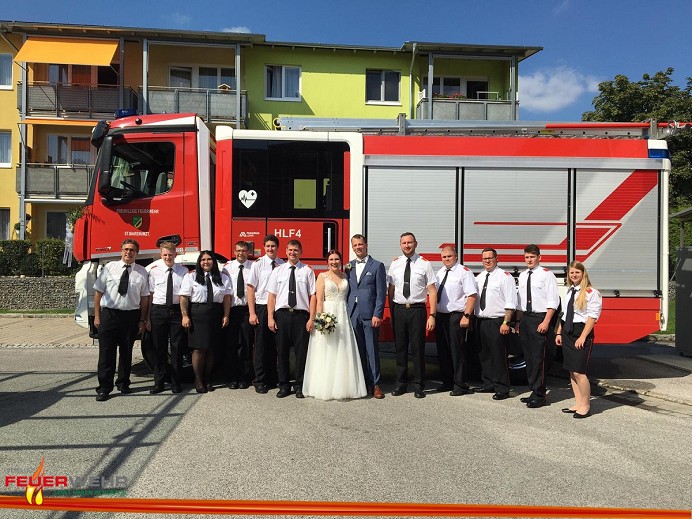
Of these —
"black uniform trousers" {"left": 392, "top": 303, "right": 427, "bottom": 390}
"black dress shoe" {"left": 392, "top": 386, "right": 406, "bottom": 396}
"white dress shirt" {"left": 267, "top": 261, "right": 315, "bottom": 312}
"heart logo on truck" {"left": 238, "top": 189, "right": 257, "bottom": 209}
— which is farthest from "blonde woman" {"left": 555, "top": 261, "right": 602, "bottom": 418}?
"heart logo on truck" {"left": 238, "top": 189, "right": 257, "bottom": 209}

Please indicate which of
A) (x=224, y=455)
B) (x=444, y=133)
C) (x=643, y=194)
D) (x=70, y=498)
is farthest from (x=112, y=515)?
(x=643, y=194)

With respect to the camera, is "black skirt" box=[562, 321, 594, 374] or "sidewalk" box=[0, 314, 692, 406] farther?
"sidewalk" box=[0, 314, 692, 406]

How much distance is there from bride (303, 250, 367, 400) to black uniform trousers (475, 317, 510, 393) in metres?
1.50

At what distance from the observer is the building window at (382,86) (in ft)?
71.2

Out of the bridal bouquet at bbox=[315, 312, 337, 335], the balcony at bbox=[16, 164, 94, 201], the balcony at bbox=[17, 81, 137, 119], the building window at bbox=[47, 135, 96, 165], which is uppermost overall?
the balcony at bbox=[17, 81, 137, 119]

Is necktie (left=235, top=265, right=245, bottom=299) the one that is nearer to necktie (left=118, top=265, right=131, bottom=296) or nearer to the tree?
necktie (left=118, top=265, right=131, bottom=296)

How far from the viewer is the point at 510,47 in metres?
20.5

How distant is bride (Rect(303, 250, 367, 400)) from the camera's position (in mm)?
6105

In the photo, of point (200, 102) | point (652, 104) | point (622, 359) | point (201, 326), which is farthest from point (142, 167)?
point (652, 104)

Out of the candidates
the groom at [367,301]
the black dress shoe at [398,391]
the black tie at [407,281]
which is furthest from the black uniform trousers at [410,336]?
the groom at [367,301]

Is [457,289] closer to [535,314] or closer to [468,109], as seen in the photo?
[535,314]

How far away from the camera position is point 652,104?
22703 mm

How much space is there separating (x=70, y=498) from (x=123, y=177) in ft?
14.9

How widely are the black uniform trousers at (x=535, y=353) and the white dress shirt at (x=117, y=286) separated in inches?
175
